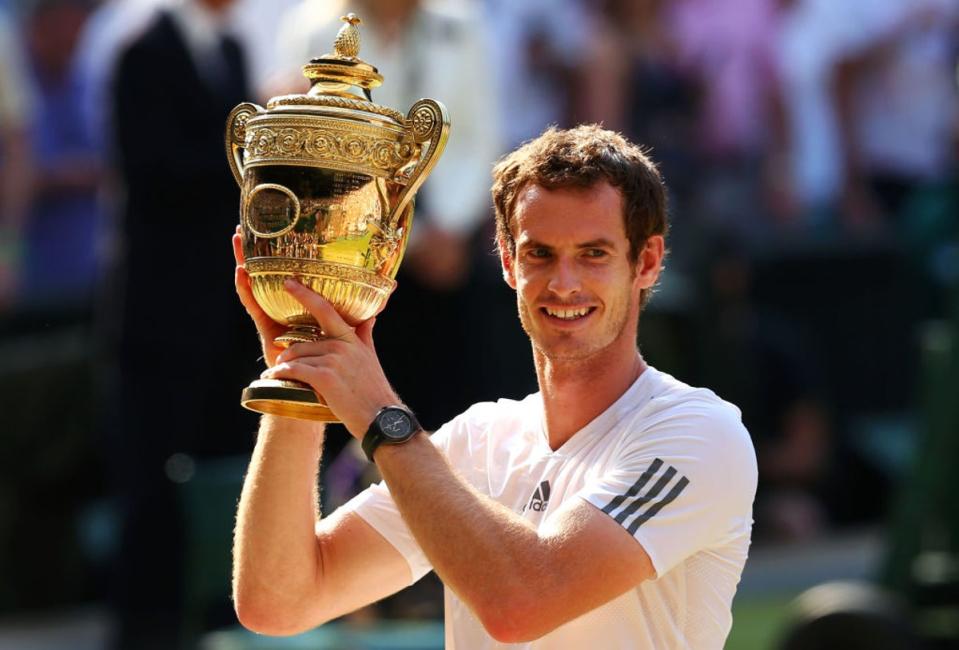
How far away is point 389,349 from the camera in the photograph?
7.77 m

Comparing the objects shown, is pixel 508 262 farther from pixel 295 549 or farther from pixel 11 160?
pixel 11 160

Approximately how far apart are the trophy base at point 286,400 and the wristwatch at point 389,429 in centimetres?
12

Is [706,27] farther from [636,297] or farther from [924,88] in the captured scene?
[636,297]

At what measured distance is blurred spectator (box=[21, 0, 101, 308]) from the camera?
8.78 metres

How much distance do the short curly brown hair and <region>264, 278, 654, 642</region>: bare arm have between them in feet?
1.72

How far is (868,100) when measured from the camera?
34.8 feet

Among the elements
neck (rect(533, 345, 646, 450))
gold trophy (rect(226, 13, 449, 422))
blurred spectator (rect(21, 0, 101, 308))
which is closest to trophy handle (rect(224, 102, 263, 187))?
gold trophy (rect(226, 13, 449, 422))

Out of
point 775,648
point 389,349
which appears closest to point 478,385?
point 389,349

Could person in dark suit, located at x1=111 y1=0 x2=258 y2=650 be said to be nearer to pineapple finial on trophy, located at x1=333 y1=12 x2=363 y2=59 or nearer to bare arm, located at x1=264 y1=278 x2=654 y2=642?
pineapple finial on trophy, located at x1=333 y1=12 x2=363 y2=59

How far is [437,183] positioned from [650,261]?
392cm

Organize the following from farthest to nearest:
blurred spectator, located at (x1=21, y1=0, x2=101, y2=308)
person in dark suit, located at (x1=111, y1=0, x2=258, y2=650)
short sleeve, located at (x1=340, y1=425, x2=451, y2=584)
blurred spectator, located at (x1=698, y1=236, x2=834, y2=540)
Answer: blurred spectator, located at (x1=698, y1=236, x2=834, y2=540)
blurred spectator, located at (x1=21, y1=0, x2=101, y2=308)
person in dark suit, located at (x1=111, y1=0, x2=258, y2=650)
short sleeve, located at (x1=340, y1=425, x2=451, y2=584)

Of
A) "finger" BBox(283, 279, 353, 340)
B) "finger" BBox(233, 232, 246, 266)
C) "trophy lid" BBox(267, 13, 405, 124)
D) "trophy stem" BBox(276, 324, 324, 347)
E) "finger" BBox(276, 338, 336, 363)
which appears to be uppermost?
"trophy lid" BBox(267, 13, 405, 124)

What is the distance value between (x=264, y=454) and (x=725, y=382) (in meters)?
5.64

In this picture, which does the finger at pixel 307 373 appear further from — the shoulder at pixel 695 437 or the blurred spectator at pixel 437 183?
the blurred spectator at pixel 437 183
